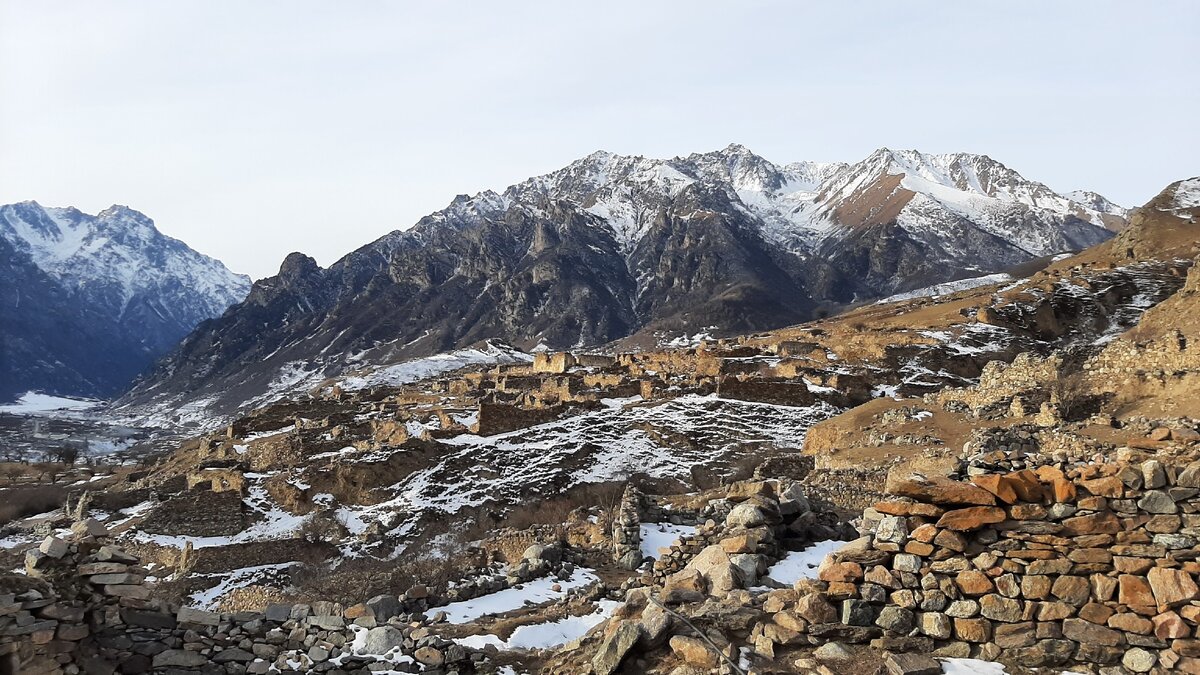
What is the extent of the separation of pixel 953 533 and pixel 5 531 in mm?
34256

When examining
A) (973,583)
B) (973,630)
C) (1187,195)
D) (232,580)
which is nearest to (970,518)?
(973,583)

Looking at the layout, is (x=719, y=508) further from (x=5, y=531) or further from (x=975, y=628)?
(x=5, y=531)

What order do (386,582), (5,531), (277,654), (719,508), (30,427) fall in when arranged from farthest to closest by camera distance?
(30,427)
(5,531)
(386,582)
(719,508)
(277,654)

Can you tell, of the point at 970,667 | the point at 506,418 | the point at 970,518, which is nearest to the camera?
the point at 970,667

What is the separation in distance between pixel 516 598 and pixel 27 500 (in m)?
36.4

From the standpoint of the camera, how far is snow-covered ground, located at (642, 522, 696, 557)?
40.9ft

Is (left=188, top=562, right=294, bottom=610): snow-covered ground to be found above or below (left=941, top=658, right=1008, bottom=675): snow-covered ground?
below

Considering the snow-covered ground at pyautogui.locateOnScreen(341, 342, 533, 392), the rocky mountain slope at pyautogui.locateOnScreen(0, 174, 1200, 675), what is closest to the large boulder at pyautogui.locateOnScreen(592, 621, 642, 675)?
the rocky mountain slope at pyautogui.locateOnScreen(0, 174, 1200, 675)

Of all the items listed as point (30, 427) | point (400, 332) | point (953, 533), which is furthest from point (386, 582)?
point (400, 332)

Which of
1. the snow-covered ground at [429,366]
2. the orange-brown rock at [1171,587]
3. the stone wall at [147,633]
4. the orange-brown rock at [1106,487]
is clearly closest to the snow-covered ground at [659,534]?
the stone wall at [147,633]

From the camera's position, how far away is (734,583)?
298 inches

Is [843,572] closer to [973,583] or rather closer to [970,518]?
[973,583]

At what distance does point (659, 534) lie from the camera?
1323cm

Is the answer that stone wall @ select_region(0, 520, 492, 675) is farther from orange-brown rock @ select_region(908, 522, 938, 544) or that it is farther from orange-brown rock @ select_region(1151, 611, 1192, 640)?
orange-brown rock @ select_region(1151, 611, 1192, 640)
